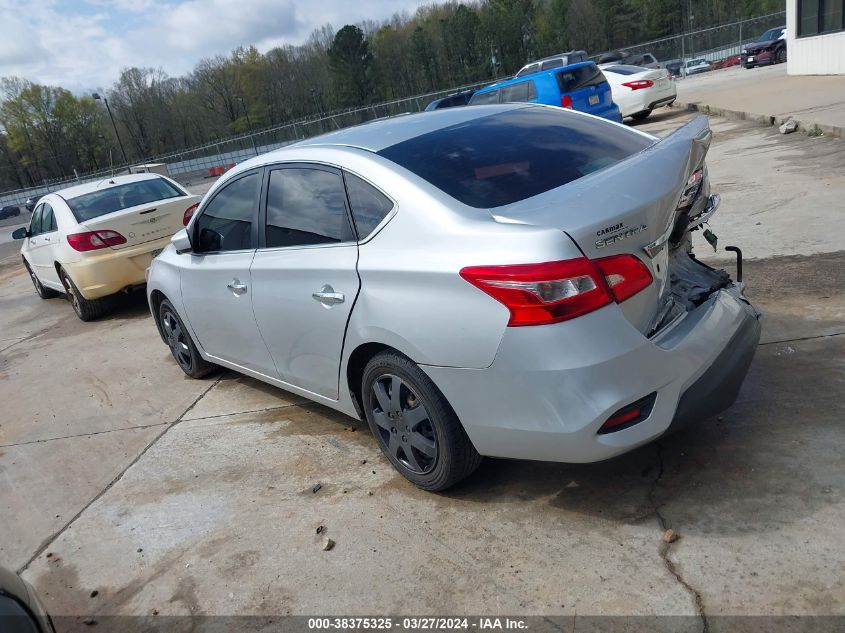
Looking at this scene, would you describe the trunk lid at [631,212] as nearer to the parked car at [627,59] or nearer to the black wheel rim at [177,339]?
the black wheel rim at [177,339]

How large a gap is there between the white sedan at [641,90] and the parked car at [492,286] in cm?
1525

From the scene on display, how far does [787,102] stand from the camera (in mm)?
14250

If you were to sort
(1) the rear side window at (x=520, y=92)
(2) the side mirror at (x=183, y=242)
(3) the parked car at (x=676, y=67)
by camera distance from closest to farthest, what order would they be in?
1. (2) the side mirror at (x=183, y=242)
2. (1) the rear side window at (x=520, y=92)
3. (3) the parked car at (x=676, y=67)

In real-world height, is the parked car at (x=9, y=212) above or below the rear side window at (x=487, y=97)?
below

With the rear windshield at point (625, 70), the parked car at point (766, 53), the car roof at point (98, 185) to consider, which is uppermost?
the car roof at point (98, 185)

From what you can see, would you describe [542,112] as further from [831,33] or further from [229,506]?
[831,33]

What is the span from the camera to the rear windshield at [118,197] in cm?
834

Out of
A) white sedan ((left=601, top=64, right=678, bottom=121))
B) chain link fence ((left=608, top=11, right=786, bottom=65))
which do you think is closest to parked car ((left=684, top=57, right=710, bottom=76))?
chain link fence ((left=608, top=11, right=786, bottom=65))

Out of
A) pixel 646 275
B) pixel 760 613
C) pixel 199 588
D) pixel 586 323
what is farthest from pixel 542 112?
pixel 199 588

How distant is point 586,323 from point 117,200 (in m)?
7.51

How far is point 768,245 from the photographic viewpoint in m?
6.20

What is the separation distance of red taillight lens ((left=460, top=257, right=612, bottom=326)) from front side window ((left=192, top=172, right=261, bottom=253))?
206 centimetres

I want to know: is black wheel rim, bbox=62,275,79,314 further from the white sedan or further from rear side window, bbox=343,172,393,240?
the white sedan

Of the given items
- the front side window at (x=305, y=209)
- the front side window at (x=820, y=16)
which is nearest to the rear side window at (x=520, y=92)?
the front side window at (x=820, y=16)
